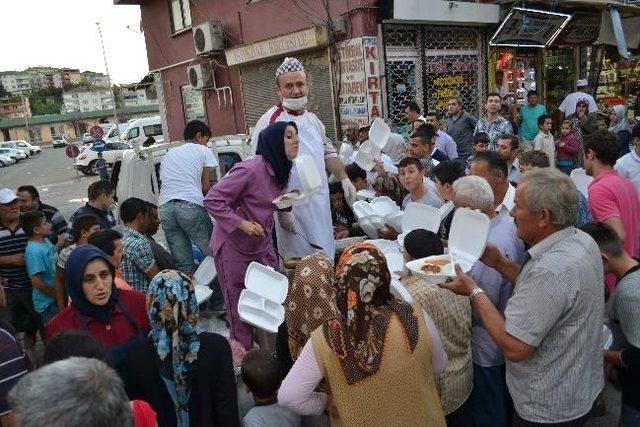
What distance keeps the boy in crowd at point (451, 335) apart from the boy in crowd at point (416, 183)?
1.60 m

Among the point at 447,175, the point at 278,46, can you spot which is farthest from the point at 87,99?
the point at 447,175

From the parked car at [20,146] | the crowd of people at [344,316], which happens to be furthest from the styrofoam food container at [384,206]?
the parked car at [20,146]

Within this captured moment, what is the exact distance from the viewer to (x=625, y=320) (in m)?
2.15

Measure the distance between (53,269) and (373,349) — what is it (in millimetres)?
3497

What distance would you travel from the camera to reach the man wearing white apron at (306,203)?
3.73 m

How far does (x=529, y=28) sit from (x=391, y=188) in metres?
7.61

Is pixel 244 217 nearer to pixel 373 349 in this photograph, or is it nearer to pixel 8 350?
pixel 8 350

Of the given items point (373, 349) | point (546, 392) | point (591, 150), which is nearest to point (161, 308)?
point (373, 349)

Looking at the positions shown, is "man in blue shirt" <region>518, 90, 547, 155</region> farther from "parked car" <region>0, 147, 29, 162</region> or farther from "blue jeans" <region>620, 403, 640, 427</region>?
"parked car" <region>0, 147, 29, 162</region>

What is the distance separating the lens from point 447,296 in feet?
7.14

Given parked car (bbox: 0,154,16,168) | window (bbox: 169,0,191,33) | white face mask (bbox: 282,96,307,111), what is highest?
window (bbox: 169,0,191,33)

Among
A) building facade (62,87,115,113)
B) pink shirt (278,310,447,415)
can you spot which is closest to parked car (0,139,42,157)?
pink shirt (278,310,447,415)

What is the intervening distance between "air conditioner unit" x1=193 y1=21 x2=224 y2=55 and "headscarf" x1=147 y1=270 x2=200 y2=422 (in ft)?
38.6

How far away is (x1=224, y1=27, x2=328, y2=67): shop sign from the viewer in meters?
9.39
